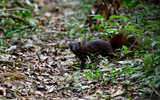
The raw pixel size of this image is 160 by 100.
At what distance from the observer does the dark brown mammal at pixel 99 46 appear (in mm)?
5066

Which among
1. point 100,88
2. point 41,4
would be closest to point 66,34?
point 100,88

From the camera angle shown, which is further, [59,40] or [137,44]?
[59,40]

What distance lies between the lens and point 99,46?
5320mm

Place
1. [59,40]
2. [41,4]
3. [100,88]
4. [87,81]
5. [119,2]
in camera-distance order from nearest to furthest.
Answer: [100,88] < [87,81] < [59,40] < [119,2] < [41,4]

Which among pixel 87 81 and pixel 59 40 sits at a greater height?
pixel 59 40

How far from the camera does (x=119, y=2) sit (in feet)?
22.7

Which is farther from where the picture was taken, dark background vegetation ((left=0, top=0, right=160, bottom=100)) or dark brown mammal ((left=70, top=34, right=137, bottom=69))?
dark brown mammal ((left=70, top=34, right=137, bottom=69))

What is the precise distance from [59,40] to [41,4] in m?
4.84

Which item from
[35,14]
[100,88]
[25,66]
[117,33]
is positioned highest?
[35,14]

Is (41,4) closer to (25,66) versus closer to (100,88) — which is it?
(25,66)

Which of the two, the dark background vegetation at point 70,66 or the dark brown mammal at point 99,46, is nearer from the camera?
the dark background vegetation at point 70,66

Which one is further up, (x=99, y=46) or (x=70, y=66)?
(x=99, y=46)

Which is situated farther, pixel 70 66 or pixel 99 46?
pixel 99 46

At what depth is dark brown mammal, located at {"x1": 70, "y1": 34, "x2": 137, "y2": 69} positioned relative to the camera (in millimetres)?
5066
